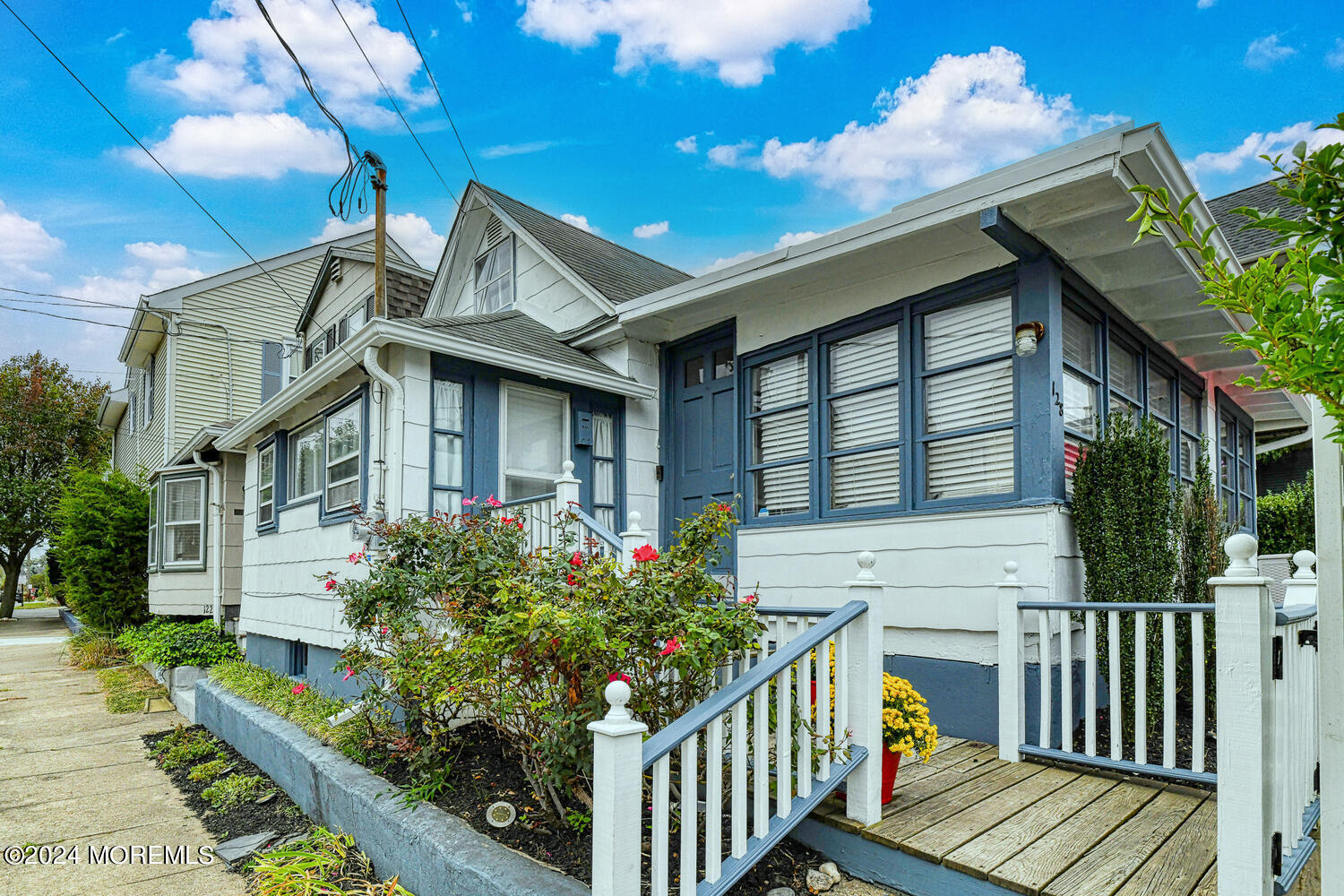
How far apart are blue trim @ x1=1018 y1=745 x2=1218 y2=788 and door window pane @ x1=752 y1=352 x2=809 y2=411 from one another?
2.86 meters

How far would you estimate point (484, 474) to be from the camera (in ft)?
20.0

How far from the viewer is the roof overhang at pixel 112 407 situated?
63.0ft

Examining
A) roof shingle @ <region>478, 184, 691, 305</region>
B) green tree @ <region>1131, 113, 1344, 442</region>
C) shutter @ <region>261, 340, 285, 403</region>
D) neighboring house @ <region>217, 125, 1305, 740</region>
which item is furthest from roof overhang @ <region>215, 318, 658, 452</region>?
shutter @ <region>261, 340, 285, 403</region>

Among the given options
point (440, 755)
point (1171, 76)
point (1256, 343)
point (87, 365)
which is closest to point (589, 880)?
point (440, 755)

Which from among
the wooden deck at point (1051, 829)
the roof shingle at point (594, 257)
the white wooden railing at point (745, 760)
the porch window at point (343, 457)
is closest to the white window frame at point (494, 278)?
the roof shingle at point (594, 257)

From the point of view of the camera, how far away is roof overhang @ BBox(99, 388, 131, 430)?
19.2 meters

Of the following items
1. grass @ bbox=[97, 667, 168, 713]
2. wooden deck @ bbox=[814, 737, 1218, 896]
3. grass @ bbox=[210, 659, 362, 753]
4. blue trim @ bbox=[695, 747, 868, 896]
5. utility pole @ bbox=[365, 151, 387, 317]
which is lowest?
grass @ bbox=[97, 667, 168, 713]

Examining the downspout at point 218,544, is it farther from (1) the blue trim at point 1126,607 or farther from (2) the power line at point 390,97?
(1) the blue trim at point 1126,607

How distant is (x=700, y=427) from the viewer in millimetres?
6707

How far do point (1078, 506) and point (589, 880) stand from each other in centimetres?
336

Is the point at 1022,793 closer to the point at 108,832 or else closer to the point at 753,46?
the point at 108,832

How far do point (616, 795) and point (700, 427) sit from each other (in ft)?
15.5

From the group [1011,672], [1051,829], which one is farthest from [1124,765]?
[1051,829]

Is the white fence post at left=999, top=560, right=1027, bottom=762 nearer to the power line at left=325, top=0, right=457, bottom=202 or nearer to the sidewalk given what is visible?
the sidewalk
